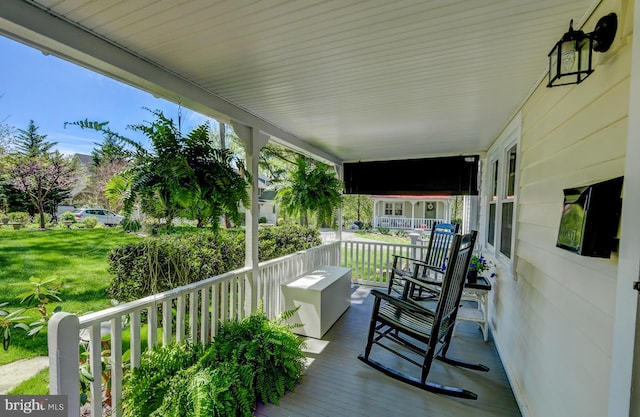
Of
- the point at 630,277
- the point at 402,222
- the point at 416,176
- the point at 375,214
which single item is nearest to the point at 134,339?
the point at 630,277

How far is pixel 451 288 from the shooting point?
230 centimetres

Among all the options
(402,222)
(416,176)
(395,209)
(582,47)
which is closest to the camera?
(582,47)

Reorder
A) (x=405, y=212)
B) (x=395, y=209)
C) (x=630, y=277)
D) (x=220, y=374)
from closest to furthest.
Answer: (x=630, y=277), (x=220, y=374), (x=405, y=212), (x=395, y=209)

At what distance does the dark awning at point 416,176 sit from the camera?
4.76 metres

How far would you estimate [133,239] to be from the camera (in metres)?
2.41

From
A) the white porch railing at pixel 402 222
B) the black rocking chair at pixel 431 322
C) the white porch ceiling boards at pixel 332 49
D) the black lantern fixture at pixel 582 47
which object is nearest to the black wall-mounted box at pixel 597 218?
the black lantern fixture at pixel 582 47

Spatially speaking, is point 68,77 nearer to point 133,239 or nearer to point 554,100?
point 133,239

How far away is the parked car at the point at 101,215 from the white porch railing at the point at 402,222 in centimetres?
1441

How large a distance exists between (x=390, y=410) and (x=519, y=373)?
3.61ft

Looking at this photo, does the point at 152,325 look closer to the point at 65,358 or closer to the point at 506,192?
the point at 65,358

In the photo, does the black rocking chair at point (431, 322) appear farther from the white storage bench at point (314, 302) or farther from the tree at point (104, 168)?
the tree at point (104, 168)

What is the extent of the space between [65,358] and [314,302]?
217 centimetres

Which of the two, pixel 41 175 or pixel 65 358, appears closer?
pixel 65 358

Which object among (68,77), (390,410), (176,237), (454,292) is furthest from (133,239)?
(454,292)
